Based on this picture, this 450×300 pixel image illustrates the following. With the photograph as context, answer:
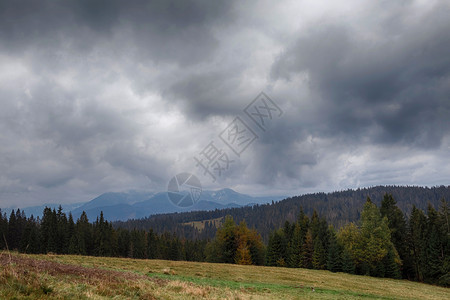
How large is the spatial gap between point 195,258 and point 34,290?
12108 centimetres

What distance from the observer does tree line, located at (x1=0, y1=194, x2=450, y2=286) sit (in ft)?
188

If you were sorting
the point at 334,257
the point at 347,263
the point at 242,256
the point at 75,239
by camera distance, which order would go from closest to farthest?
the point at 347,263, the point at 334,257, the point at 242,256, the point at 75,239

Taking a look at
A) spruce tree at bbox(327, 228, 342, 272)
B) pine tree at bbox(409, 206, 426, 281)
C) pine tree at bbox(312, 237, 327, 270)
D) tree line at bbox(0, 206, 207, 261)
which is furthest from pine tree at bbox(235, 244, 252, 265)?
tree line at bbox(0, 206, 207, 261)

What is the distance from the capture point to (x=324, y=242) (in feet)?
229

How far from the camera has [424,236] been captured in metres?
60.0

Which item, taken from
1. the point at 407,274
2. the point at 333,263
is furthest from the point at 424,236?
the point at 333,263

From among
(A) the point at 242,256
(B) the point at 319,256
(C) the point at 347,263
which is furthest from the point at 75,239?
(C) the point at 347,263

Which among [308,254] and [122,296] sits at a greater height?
[122,296]

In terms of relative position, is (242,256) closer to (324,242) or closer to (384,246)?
(324,242)

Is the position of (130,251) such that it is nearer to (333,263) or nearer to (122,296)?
(333,263)

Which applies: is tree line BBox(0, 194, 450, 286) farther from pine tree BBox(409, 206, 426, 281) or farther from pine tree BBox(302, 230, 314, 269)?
pine tree BBox(302, 230, 314, 269)

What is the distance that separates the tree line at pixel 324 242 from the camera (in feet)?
188

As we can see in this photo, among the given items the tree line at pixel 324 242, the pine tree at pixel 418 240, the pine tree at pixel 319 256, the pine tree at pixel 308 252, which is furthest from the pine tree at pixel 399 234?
the pine tree at pixel 308 252

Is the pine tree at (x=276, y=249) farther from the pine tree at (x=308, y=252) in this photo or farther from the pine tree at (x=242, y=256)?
the pine tree at (x=242, y=256)
